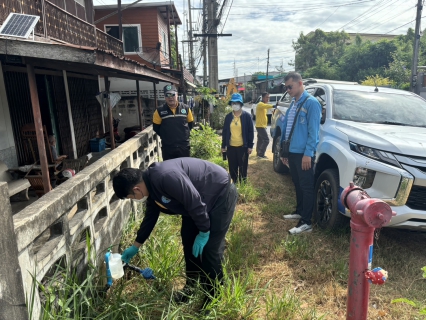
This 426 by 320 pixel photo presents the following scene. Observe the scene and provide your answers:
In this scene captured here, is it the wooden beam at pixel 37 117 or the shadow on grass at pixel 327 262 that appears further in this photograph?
the wooden beam at pixel 37 117

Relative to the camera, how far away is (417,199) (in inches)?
121

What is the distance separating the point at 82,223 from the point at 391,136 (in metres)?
3.16

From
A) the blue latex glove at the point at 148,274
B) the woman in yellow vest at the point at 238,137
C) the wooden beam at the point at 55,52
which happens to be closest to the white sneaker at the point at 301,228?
the woman in yellow vest at the point at 238,137

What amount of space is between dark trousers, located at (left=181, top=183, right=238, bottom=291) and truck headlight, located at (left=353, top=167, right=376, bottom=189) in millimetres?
1436

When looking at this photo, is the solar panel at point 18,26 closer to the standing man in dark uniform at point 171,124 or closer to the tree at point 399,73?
the standing man in dark uniform at point 171,124

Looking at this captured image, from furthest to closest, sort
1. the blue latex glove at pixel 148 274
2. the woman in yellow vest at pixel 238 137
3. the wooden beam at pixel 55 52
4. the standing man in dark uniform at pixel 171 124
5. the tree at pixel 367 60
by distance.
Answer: the tree at pixel 367 60, the woman in yellow vest at pixel 238 137, the standing man in dark uniform at pixel 171 124, the wooden beam at pixel 55 52, the blue latex glove at pixel 148 274

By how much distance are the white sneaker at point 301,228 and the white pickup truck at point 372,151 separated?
→ 174 millimetres

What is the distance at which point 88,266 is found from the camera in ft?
8.15

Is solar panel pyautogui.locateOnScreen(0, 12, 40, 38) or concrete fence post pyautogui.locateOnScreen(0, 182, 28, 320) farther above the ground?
solar panel pyautogui.locateOnScreen(0, 12, 40, 38)

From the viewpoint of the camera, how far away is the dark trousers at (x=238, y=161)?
A: 219 inches

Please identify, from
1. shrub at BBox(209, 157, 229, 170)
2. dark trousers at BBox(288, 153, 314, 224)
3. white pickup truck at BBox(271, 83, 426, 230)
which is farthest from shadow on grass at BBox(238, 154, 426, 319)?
shrub at BBox(209, 157, 229, 170)

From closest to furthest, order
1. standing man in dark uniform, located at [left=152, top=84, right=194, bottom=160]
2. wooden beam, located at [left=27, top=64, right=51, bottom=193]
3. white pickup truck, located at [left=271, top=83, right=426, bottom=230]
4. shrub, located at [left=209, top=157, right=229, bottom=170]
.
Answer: white pickup truck, located at [left=271, top=83, right=426, bottom=230] → wooden beam, located at [left=27, top=64, right=51, bottom=193] → standing man in dark uniform, located at [left=152, top=84, right=194, bottom=160] → shrub, located at [left=209, top=157, right=229, bottom=170]

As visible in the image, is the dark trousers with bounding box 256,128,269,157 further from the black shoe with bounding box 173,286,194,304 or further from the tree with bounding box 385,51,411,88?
the tree with bounding box 385,51,411,88

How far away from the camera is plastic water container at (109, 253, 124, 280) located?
2346 millimetres
